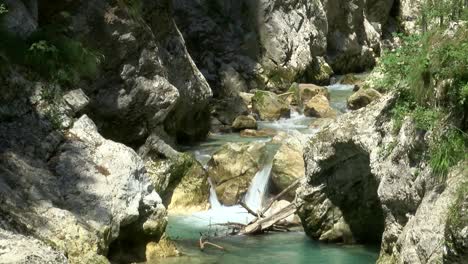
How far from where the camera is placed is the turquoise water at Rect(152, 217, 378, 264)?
34.1ft

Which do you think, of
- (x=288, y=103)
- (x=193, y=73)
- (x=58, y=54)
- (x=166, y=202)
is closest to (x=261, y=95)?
(x=288, y=103)

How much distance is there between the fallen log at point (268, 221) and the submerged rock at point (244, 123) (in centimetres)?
772

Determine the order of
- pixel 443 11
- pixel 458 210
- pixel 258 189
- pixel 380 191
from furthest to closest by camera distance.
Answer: pixel 258 189
pixel 380 191
pixel 443 11
pixel 458 210

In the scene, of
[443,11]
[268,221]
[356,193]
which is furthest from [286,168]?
[443,11]

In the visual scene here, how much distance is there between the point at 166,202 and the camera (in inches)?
579

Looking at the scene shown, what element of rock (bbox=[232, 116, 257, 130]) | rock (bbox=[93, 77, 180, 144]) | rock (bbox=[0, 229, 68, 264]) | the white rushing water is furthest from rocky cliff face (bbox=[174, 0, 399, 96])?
rock (bbox=[0, 229, 68, 264])

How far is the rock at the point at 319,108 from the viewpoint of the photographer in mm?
22172

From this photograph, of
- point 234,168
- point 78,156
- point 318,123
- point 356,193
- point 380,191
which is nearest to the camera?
point 380,191

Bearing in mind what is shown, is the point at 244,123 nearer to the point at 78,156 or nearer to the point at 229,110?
the point at 229,110

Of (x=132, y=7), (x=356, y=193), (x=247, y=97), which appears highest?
(x=132, y=7)

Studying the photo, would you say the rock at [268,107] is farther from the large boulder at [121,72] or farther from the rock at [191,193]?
the rock at [191,193]

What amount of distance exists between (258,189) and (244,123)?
5602mm

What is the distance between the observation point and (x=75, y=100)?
10.3 m

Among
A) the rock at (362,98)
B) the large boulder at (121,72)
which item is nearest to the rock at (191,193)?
the large boulder at (121,72)
